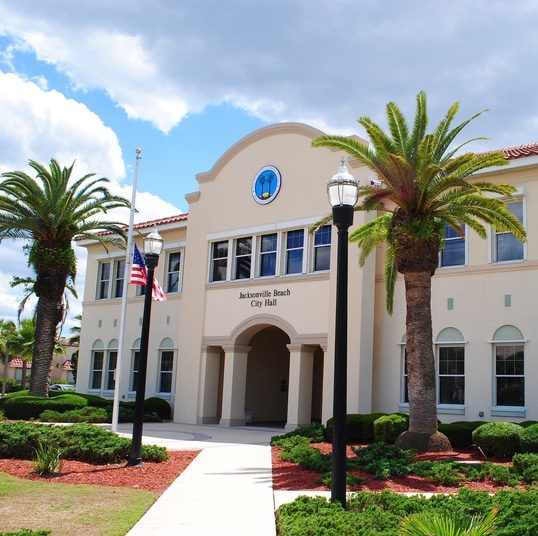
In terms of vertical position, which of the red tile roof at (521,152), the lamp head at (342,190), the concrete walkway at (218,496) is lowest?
the concrete walkway at (218,496)

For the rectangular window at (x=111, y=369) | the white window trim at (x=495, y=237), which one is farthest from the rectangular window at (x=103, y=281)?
the white window trim at (x=495, y=237)

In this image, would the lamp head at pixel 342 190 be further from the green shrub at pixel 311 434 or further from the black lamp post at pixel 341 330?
the green shrub at pixel 311 434

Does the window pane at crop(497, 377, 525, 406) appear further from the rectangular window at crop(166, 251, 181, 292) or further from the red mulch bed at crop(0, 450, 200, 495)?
the rectangular window at crop(166, 251, 181, 292)

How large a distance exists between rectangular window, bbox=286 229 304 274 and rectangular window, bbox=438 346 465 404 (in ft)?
19.2

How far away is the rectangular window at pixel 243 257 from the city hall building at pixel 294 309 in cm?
7

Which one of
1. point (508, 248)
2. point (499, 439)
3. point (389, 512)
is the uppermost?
point (508, 248)

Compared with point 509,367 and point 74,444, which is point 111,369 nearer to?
point 74,444

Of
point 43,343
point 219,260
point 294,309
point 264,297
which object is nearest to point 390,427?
point 294,309

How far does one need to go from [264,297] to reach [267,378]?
575cm

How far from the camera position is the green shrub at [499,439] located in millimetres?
14602

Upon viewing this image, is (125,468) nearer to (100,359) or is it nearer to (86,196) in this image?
(86,196)

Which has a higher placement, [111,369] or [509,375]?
[509,375]

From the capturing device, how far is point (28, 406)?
24328 millimetres

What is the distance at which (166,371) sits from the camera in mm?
29109
